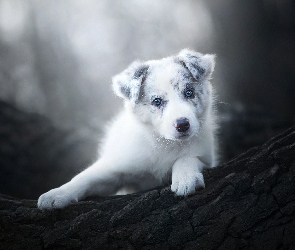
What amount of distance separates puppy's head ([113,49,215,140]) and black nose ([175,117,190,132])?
1 cm

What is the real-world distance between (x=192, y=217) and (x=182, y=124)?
0.50 metres

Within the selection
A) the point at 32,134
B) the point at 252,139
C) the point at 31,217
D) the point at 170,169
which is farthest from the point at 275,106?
the point at 31,217

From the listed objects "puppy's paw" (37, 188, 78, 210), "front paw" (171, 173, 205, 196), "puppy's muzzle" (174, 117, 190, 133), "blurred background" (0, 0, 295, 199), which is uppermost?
"blurred background" (0, 0, 295, 199)

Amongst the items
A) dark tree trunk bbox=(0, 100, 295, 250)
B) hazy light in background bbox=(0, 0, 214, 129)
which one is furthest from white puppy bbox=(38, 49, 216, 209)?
hazy light in background bbox=(0, 0, 214, 129)

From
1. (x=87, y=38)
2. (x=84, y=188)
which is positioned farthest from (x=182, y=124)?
(x=87, y=38)

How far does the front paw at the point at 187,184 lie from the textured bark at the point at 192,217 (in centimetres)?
3

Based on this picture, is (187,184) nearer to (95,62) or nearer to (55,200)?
(55,200)

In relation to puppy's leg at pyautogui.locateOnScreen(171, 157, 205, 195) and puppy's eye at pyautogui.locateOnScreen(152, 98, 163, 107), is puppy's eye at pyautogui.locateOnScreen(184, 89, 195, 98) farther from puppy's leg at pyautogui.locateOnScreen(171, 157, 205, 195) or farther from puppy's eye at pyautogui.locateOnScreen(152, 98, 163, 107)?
puppy's leg at pyautogui.locateOnScreen(171, 157, 205, 195)

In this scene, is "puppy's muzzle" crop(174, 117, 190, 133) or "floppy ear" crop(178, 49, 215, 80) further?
"floppy ear" crop(178, 49, 215, 80)

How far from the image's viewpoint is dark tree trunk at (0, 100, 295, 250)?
154 cm

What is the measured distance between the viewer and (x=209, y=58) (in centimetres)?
238

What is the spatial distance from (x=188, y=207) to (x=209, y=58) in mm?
1106

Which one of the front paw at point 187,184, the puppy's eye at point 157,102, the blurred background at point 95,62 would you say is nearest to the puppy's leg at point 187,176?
the front paw at point 187,184

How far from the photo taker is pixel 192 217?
1611 millimetres
